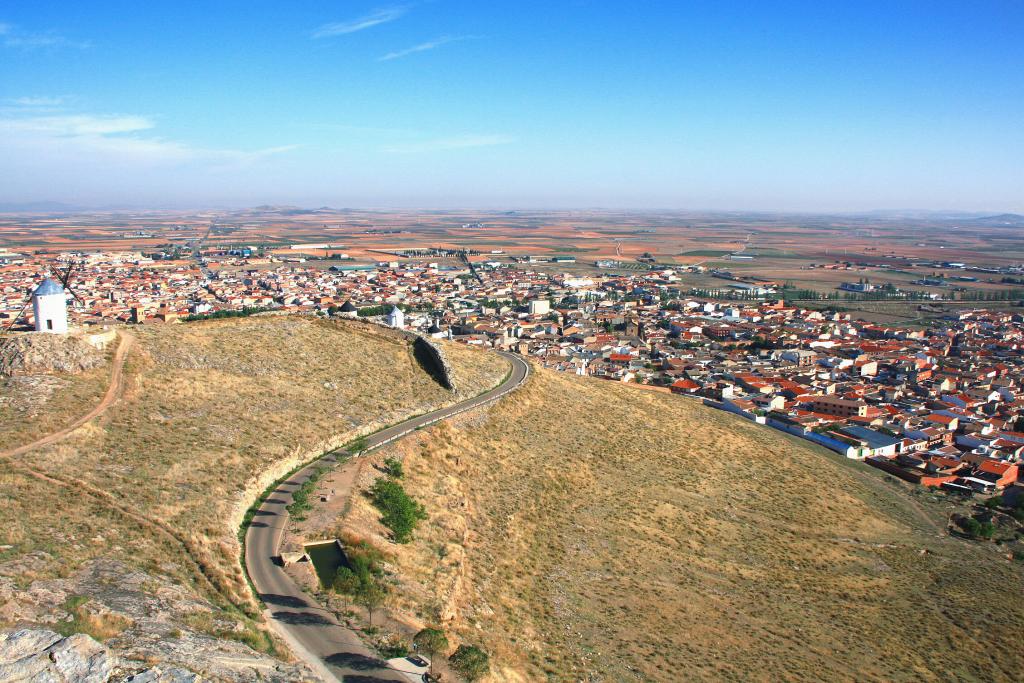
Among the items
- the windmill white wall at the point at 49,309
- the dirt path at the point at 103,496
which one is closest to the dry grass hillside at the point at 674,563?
the dirt path at the point at 103,496

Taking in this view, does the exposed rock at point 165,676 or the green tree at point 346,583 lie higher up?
the exposed rock at point 165,676

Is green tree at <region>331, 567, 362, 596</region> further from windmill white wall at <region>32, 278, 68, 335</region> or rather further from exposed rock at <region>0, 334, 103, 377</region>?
windmill white wall at <region>32, 278, 68, 335</region>

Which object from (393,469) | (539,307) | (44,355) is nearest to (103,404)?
(44,355)

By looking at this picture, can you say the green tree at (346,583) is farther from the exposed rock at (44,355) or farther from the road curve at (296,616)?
the exposed rock at (44,355)

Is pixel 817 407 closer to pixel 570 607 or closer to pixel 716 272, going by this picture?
pixel 570 607

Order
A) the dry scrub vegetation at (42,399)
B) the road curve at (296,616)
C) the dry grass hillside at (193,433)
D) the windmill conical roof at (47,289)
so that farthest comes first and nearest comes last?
the windmill conical roof at (47,289) < the dry scrub vegetation at (42,399) < the dry grass hillside at (193,433) < the road curve at (296,616)

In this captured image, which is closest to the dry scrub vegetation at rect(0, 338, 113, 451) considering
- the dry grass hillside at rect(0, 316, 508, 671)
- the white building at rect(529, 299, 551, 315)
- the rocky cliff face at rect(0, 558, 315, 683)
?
the dry grass hillside at rect(0, 316, 508, 671)

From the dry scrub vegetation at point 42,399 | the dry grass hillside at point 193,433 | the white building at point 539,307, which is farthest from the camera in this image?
the white building at point 539,307
